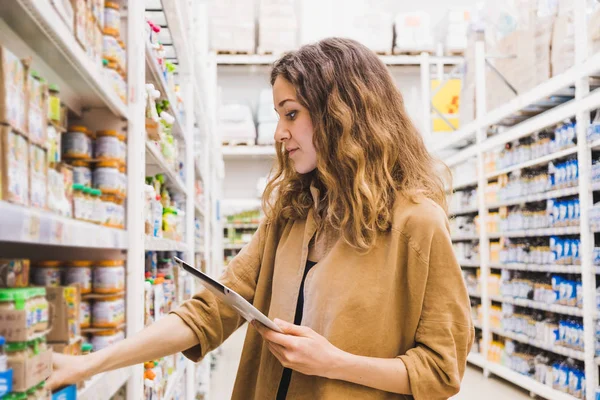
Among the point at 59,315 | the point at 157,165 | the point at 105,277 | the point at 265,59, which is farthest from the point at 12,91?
the point at 265,59

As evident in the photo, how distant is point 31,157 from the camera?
3.33ft

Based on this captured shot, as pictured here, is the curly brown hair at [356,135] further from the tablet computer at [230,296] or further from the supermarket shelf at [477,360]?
the supermarket shelf at [477,360]

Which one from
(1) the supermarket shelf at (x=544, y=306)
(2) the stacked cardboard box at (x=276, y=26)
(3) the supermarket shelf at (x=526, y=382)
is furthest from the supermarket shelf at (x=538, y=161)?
(2) the stacked cardboard box at (x=276, y=26)

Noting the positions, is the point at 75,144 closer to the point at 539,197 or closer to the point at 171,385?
the point at 171,385

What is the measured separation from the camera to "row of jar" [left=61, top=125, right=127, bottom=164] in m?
1.58

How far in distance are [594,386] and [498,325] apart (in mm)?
1939

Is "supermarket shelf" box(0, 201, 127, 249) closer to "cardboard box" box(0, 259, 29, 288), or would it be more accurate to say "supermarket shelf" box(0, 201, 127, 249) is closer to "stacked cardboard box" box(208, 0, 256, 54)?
"cardboard box" box(0, 259, 29, 288)

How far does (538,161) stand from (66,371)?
5093 mm

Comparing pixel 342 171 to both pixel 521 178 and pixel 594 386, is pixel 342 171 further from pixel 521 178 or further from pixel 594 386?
pixel 521 178

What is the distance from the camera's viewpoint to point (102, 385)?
1384 mm

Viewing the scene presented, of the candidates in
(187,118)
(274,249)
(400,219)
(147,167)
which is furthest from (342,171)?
(187,118)

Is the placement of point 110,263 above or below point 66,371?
above

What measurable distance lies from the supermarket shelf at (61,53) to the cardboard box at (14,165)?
0.71ft

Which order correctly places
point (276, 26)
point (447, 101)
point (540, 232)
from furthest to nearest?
point (276, 26) → point (447, 101) → point (540, 232)
